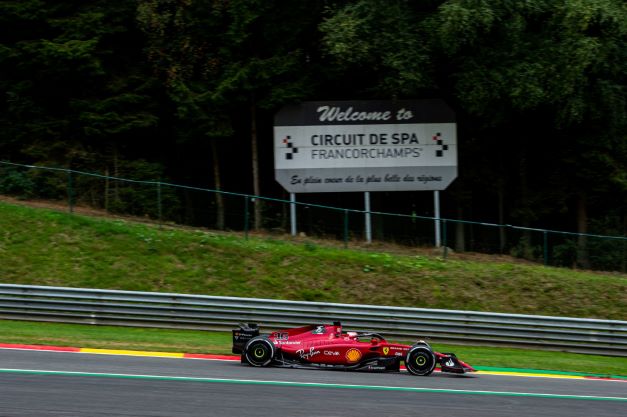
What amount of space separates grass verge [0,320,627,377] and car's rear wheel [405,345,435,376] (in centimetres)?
257

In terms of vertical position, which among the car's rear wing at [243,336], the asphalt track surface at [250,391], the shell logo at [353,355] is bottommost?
the asphalt track surface at [250,391]

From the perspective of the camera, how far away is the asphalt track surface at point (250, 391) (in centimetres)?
1123

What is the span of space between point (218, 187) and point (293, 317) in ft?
34.3

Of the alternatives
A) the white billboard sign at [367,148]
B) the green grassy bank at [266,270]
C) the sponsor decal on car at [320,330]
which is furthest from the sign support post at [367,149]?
the sponsor decal on car at [320,330]

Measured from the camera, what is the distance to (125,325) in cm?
1889

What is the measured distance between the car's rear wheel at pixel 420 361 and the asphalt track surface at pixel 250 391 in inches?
6.4

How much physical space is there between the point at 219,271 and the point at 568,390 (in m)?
9.91

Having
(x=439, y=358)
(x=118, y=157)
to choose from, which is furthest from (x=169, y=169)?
(x=439, y=358)

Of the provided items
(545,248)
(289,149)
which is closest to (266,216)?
(289,149)

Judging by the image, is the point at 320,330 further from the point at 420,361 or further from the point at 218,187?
the point at 218,187

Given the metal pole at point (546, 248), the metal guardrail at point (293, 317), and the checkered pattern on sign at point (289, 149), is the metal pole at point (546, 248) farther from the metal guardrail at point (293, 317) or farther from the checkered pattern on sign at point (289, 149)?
the checkered pattern on sign at point (289, 149)

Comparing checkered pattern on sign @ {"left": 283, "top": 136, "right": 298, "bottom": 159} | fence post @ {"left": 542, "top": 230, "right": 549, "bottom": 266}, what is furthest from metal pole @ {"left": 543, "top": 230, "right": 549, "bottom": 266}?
checkered pattern on sign @ {"left": 283, "top": 136, "right": 298, "bottom": 159}

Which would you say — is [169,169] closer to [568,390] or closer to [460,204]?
[460,204]

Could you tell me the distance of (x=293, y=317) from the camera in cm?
1902
